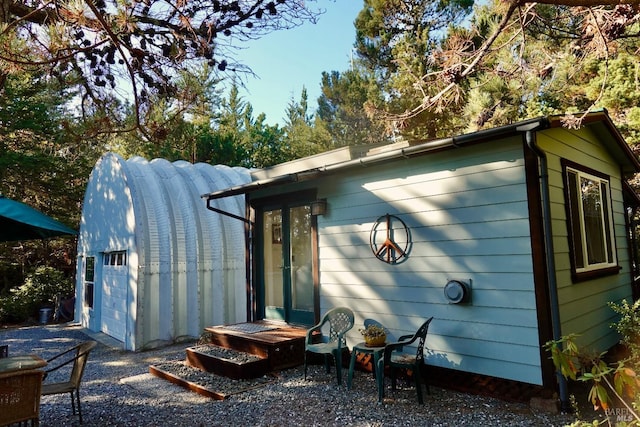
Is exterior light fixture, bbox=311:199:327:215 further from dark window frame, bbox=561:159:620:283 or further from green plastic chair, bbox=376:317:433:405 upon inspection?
dark window frame, bbox=561:159:620:283

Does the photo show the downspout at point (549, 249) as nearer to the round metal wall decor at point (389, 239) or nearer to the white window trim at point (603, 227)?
the white window trim at point (603, 227)

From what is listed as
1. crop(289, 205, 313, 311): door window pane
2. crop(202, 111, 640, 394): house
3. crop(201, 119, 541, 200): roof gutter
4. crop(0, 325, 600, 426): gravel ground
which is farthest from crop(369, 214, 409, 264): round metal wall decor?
crop(0, 325, 600, 426): gravel ground

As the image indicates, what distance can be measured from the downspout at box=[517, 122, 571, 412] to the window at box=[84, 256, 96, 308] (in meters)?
9.50

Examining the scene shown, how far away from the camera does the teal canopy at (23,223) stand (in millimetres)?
3995

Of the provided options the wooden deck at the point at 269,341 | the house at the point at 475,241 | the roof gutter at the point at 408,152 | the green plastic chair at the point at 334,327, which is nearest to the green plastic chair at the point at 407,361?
the house at the point at 475,241

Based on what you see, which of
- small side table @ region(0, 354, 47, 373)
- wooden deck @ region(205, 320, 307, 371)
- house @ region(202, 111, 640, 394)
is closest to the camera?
small side table @ region(0, 354, 47, 373)

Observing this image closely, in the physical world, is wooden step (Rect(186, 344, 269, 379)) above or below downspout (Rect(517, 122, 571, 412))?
below

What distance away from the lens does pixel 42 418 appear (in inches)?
159

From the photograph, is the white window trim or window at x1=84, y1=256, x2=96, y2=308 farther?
window at x1=84, y1=256, x2=96, y2=308

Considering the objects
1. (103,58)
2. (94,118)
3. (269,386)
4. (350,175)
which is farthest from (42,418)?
(350,175)

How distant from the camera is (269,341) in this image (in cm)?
524

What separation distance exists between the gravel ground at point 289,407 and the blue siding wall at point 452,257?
408 mm

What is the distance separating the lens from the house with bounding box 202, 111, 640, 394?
3.87 metres

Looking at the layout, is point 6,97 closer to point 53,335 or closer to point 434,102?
point 53,335
